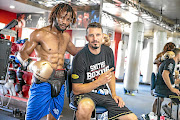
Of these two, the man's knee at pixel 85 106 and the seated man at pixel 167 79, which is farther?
the seated man at pixel 167 79

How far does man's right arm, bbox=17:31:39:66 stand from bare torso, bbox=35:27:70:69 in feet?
0.18

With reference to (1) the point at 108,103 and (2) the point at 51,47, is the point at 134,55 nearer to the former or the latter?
(2) the point at 51,47

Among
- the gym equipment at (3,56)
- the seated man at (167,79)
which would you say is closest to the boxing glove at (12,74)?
the gym equipment at (3,56)

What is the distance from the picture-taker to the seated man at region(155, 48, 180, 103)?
10.3ft

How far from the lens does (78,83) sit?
173 centimetres

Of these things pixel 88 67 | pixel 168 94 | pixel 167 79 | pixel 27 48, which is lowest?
pixel 168 94

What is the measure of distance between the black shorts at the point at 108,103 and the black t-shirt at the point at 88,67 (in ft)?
0.20

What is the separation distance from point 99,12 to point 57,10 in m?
1.99

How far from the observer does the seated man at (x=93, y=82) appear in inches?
65.9

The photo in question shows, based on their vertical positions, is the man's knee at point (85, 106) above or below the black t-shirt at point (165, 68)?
below

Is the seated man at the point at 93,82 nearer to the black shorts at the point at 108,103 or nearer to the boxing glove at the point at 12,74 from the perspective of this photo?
the black shorts at the point at 108,103

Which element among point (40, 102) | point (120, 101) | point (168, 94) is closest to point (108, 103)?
point (120, 101)

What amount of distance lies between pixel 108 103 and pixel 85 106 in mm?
251

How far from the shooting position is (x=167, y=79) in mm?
3137
